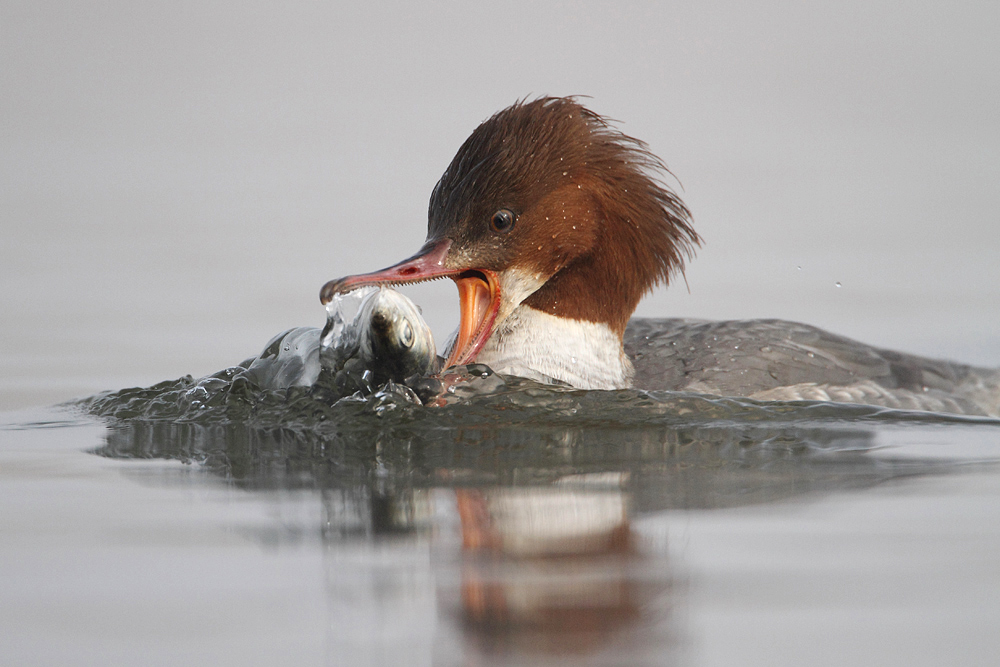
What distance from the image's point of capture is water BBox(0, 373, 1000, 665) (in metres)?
2.82

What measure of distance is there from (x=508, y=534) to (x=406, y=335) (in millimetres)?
1857

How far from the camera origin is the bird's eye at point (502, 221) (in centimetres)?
525

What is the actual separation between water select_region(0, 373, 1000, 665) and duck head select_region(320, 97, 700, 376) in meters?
0.47

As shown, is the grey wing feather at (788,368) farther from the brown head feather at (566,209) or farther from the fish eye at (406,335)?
the fish eye at (406,335)

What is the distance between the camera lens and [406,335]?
5.18 m

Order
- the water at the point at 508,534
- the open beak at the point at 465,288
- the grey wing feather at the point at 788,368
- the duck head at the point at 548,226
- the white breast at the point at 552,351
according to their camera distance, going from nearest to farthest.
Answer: the water at the point at 508,534, the open beak at the point at 465,288, the duck head at the point at 548,226, the white breast at the point at 552,351, the grey wing feather at the point at 788,368

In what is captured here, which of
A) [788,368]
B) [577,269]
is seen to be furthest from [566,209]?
[788,368]

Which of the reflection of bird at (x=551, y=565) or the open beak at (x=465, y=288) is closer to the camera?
the reflection of bird at (x=551, y=565)

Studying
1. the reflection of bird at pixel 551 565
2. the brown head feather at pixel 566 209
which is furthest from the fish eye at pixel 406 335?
the reflection of bird at pixel 551 565

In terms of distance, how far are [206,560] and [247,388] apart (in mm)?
2185

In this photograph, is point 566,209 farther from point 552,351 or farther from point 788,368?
point 788,368

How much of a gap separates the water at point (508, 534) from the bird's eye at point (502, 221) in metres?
0.69

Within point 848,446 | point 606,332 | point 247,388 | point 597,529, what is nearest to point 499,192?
point 606,332

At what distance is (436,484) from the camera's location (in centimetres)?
408
